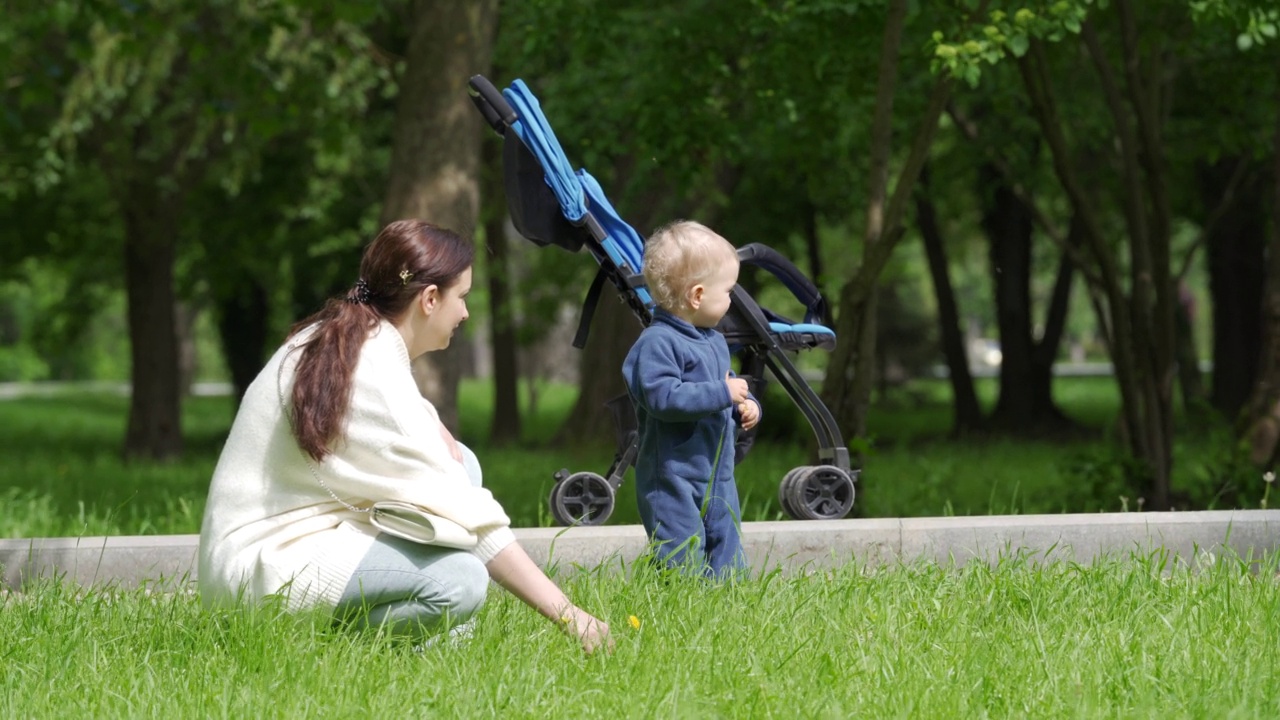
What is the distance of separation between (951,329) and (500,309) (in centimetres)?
573

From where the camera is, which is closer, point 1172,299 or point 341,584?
point 341,584

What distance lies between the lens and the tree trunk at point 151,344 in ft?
55.2

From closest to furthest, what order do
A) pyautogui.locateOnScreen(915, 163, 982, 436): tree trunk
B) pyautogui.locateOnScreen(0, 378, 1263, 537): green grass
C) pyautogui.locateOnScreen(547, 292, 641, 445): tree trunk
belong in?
pyautogui.locateOnScreen(0, 378, 1263, 537): green grass → pyautogui.locateOnScreen(547, 292, 641, 445): tree trunk → pyautogui.locateOnScreen(915, 163, 982, 436): tree trunk

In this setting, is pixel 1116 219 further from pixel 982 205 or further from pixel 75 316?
pixel 75 316

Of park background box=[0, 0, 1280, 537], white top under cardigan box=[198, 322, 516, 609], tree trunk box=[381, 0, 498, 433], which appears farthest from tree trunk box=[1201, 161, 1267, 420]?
white top under cardigan box=[198, 322, 516, 609]

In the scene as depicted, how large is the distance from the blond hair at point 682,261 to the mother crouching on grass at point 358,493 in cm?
89

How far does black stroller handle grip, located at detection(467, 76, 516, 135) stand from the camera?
5.40 meters

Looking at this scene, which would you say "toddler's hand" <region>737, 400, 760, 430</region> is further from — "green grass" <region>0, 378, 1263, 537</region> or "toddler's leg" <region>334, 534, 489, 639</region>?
"green grass" <region>0, 378, 1263, 537</region>

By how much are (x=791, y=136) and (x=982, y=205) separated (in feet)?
31.0

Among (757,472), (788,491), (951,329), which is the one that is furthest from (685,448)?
(951,329)

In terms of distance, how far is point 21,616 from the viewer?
13.3 ft

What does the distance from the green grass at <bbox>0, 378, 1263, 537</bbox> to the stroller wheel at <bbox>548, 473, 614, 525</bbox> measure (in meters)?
0.34

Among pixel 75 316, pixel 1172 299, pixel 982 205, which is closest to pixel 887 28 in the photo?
pixel 1172 299

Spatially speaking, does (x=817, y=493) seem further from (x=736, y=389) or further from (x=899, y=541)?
(x=736, y=389)
